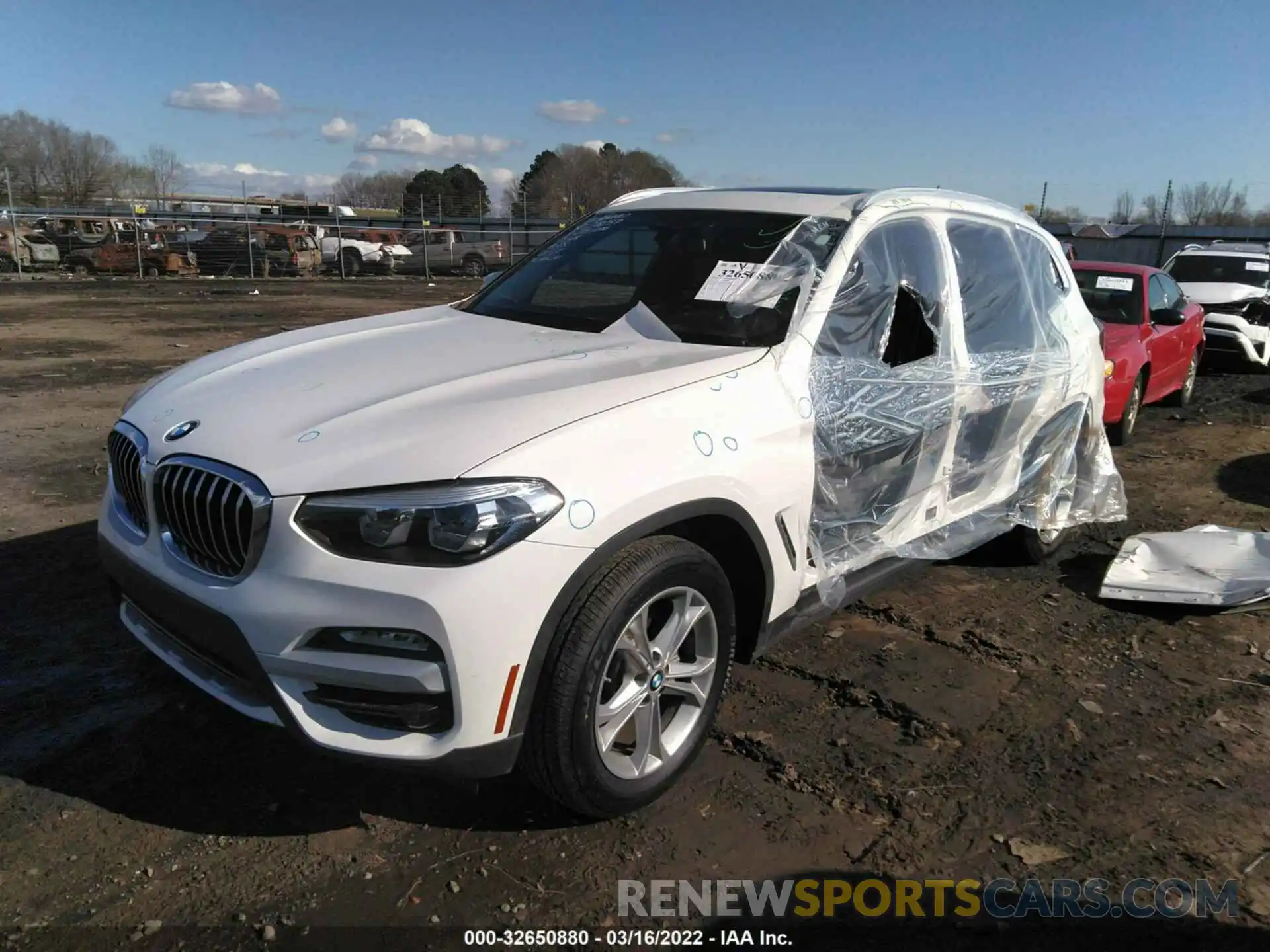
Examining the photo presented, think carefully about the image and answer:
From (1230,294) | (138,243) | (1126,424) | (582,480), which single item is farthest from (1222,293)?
(138,243)

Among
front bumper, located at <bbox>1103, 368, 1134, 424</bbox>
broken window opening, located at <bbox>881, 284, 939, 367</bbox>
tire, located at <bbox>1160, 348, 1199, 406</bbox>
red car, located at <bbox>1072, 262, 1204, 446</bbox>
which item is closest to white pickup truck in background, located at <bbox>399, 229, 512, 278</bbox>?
tire, located at <bbox>1160, 348, 1199, 406</bbox>

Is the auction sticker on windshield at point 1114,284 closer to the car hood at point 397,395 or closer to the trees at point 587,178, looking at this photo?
the car hood at point 397,395

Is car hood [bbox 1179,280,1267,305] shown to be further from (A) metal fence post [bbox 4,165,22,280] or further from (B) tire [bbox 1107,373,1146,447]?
(A) metal fence post [bbox 4,165,22,280]

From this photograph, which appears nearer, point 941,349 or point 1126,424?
point 941,349

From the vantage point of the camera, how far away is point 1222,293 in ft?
42.3

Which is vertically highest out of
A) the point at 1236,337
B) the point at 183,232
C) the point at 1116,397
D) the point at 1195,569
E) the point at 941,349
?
the point at 183,232

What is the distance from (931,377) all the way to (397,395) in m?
2.17

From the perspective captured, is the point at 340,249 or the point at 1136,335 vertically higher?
the point at 340,249

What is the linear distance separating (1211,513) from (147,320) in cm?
1536

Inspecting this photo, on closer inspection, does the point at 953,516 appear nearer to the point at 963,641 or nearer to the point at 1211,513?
the point at 963,641

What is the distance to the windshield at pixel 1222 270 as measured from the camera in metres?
13.3

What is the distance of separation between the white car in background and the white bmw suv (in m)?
10.2

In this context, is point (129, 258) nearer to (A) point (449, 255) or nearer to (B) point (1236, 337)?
(A) point (449, 255)

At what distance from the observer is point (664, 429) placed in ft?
8.85
